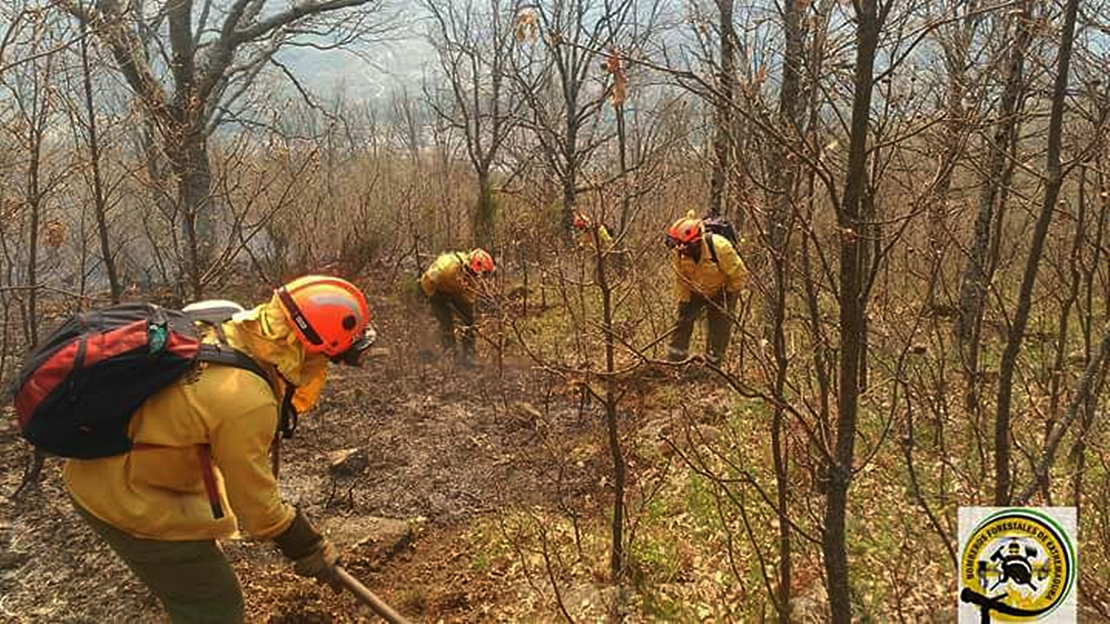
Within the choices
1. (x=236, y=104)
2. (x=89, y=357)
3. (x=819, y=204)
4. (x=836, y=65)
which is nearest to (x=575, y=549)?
(x=819, y=204)

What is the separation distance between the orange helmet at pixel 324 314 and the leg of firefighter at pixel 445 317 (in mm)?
5666

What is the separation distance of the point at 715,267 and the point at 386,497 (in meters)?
3.47

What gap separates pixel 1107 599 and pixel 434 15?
54.4ft

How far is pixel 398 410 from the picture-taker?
24.1 feet

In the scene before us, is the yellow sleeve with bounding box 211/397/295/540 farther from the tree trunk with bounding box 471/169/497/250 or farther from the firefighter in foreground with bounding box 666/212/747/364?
the tree trunk with bounding box 471/169/497/250

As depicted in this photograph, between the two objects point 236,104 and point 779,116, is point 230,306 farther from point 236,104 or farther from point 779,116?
point 236,104

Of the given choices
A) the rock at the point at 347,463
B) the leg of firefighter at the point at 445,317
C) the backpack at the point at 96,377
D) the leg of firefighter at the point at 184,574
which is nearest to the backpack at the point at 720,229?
the leg of firefighter at the point at 445,317

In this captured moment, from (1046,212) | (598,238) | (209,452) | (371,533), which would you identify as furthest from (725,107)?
(371,533)

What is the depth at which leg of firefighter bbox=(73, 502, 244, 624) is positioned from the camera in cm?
292

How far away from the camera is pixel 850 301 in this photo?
1859 mm

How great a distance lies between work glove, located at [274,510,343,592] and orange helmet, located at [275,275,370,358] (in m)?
0.76

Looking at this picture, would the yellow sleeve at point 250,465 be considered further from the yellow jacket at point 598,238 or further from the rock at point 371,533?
the rock at point 371,533

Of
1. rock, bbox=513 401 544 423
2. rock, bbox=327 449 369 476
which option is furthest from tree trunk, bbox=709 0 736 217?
rock, bbox=327 449 369 476

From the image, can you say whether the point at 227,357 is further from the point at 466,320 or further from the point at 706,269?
the point at 466,320
